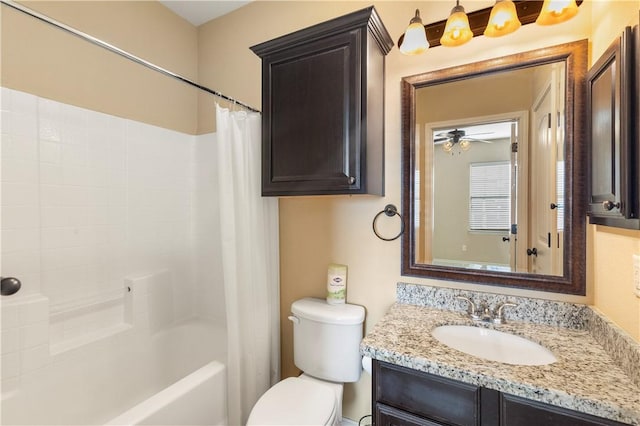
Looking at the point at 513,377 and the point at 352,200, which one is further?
the point at 352,200

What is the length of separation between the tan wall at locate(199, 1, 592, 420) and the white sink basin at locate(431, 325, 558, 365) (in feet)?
0.70

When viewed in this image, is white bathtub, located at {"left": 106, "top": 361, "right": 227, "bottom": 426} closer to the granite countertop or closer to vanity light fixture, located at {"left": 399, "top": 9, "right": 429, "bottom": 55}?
the granite countertop

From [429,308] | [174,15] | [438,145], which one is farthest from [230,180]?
[174,15]

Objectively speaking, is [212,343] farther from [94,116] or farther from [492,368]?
[492,368]

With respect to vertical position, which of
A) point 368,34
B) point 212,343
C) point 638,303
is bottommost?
point 212,343

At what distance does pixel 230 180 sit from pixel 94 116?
97cm

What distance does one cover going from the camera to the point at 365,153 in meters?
1.23

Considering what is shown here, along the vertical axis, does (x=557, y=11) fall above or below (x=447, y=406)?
above

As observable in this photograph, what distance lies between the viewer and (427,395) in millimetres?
936

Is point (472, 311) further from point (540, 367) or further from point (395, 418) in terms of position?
point (395, 418)

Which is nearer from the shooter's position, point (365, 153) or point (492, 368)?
point (492, 368)

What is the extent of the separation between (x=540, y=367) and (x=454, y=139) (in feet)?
3.13

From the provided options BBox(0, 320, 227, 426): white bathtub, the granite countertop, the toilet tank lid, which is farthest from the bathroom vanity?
BBox(0, 320, 227, 426): white bathtub

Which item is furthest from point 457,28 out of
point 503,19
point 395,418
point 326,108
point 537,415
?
point 395,418
